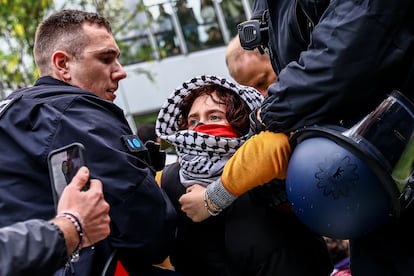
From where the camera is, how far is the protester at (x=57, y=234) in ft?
5.80

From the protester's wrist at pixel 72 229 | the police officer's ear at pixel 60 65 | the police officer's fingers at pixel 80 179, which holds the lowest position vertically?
the protester's wrist at pixel 72 229

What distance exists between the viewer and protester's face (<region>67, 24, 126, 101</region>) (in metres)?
2.84

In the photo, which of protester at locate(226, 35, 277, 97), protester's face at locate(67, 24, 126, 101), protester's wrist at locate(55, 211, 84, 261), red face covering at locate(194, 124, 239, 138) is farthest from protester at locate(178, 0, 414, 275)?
protester at locate(226, 35, 277, 97)

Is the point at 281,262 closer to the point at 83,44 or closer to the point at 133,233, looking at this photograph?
the point at 133,233

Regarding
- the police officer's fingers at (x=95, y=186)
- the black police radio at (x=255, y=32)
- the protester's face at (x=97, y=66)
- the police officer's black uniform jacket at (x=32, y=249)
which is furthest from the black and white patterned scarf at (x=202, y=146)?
the police officer's black uniform jacket at (x=32, y=249)

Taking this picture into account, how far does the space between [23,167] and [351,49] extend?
1235mm

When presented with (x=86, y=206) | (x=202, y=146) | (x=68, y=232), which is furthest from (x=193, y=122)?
(x=68, y=232)

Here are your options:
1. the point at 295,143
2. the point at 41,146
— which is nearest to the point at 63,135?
the point at 41,146

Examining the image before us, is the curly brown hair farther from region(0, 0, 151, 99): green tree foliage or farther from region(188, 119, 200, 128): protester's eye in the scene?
region(0, 0, 151, 99): green tree foliage

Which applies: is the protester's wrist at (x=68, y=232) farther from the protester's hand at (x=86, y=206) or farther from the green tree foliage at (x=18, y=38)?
the green tree foliage at (x=18, y=38)

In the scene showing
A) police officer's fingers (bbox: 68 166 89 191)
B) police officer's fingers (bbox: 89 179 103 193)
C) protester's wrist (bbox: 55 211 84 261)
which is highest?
police officer's fingers (bbox: 68 166 89 191)

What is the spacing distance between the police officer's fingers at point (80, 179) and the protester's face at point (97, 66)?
921 millimetres

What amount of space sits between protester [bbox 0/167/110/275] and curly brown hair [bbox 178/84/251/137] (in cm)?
73

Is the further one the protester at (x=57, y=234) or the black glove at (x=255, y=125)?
the black glove at (x=255, y=125)
